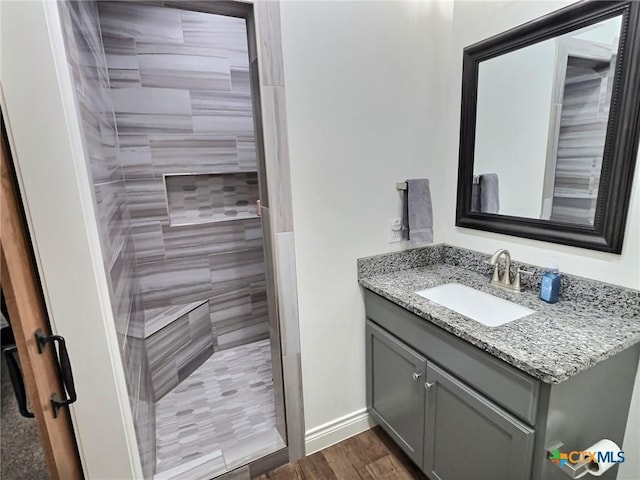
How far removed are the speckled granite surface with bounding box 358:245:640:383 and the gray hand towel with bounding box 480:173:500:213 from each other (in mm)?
252

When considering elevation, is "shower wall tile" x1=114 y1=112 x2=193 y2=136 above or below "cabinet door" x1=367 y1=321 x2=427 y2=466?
above

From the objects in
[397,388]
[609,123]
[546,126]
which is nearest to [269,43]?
[546,126]

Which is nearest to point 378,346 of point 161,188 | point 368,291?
point 368,291

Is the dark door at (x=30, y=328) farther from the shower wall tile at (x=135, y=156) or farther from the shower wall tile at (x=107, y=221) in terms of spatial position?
the shower wall tile at (x=135, y=156)

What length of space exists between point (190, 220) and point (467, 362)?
7.10ft

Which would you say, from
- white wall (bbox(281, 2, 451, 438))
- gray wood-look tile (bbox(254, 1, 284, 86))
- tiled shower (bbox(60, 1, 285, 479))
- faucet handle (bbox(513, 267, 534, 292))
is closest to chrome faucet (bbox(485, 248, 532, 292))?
faucet handle (bbox(513, 267, 534, 292))

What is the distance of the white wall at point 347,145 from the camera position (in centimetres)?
148

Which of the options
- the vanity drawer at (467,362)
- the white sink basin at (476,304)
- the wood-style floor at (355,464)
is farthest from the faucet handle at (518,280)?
the wood-style floor at (355,464)

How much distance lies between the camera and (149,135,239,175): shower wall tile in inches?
93.5

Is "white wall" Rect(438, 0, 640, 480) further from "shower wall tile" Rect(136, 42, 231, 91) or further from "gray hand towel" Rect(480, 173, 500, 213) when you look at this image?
"shower wall tile" Rect(136, 42, 231, 91)

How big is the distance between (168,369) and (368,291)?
5.25 feet

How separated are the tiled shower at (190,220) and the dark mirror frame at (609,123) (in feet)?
5.51

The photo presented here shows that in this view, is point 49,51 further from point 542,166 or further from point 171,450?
point 171,450

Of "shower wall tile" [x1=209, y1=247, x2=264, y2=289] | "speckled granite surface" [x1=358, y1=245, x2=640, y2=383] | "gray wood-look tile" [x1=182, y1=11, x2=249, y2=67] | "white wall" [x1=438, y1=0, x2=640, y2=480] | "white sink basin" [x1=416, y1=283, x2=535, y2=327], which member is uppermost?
"gray wood-look tile" [x1=182, y1=11, x2=249, y2=67]
